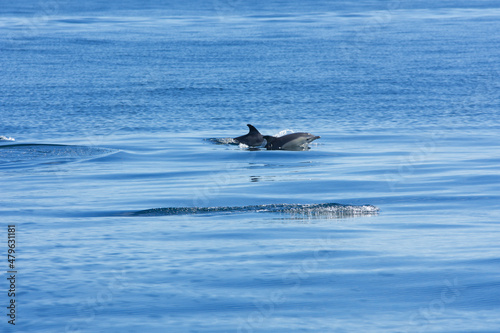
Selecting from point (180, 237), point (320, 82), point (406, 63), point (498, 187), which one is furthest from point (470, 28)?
point (180, 237)

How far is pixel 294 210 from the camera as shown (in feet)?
40.4

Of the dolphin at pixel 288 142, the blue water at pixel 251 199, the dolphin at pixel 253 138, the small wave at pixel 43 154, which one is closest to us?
the blue water at pixel 251 199

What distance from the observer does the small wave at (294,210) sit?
12.0 metres

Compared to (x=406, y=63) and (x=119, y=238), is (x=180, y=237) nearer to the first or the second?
(x=119, y=238)

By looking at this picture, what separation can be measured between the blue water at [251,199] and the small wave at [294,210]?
0.16ft

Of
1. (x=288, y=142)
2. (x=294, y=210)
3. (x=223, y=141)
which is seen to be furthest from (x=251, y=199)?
(x=223, y=141)

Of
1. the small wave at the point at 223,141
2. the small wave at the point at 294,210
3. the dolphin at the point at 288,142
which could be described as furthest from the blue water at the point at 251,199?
the dolphin at the point at 288,142

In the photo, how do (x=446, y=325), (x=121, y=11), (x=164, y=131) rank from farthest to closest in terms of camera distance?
1. (x=121, y=11)
2. (x=164, y=131)
3. (x=446, y=325)

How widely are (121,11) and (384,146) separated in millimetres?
84474

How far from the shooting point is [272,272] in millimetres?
8797

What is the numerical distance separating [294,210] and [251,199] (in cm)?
122

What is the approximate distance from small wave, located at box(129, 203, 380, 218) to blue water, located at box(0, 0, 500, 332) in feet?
0.16

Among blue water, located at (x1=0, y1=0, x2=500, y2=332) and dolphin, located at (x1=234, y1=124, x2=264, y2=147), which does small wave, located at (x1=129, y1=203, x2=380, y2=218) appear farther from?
dolphin, located at (x1=234, y1=124, x2=264, y2=147)

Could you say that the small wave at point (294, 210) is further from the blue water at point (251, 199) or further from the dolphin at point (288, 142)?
the dolphin at point (288, 142)
